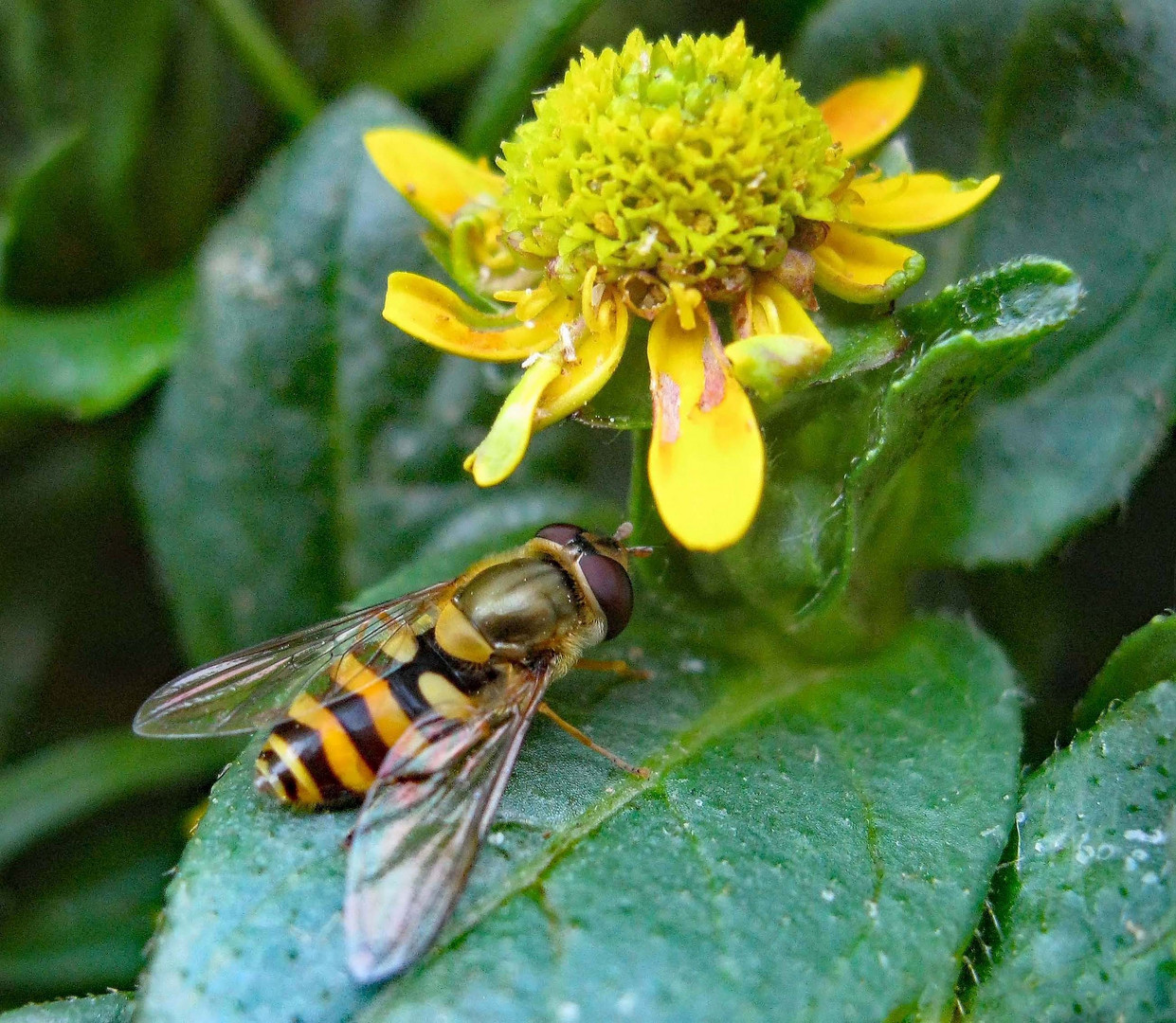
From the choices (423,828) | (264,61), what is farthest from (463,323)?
(264,61)

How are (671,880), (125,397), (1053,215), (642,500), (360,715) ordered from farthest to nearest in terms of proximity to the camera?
(125,397)
(1053,215)
(642,500)
(360,715)
(671,880)

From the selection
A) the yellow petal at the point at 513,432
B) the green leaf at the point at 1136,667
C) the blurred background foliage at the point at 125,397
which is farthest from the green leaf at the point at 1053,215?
the yellow petal at the point at 513,432

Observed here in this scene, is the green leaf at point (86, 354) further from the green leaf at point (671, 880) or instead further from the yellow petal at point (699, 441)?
the yellow petal at point (699, 441)

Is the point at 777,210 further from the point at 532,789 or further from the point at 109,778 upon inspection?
the point at 109,778

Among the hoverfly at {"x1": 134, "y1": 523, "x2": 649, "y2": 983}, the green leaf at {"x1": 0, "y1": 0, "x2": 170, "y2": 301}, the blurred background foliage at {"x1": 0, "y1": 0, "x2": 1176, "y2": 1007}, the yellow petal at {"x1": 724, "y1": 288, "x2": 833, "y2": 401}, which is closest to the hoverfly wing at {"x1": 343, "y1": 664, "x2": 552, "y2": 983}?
the hoverfly at {"x1": 134, "y1": 523, "x2": 649, "y2": 983}

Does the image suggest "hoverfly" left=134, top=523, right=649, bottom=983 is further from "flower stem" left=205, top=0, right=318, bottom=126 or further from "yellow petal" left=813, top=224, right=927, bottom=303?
"flower stem" left=205, top=0, right=318, bottom=126

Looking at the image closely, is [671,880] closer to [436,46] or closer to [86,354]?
[86,354]

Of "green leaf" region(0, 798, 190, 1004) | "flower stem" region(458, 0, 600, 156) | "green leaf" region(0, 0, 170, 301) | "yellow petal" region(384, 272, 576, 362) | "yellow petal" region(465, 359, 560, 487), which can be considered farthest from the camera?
"green leaf" region(0, 0, 170, 301)
